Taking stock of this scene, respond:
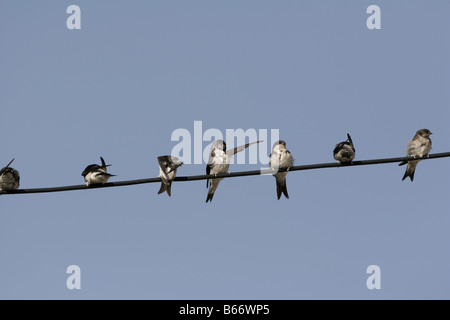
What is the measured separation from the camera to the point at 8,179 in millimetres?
12734

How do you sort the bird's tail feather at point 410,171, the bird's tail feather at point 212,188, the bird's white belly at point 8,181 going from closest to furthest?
1. the bird's white belly at point 8,181
2. the bird's tail feather at point 212,188
3. the bird's tail feather at point 410,171

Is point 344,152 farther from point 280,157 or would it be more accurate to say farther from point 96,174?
point 96,174

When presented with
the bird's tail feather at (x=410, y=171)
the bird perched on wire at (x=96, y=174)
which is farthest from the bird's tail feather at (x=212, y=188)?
the bird's tail feather at (x=410, y=171)

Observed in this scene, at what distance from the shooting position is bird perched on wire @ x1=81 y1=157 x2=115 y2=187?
1219cm

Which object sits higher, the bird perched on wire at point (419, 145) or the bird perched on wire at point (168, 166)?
the bird perched on wire at point (419, 145)

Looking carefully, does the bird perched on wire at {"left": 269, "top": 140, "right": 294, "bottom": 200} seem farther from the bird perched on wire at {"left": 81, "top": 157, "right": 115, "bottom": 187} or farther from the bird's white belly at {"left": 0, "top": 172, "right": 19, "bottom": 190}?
the bird's white belly at {"left": 0, "top": 172, "right": 19, "bottom": 190}

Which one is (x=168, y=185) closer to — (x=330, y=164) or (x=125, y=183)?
(x=125, y=183)

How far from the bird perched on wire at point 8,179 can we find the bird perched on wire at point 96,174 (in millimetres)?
1257

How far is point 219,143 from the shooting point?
12.9 metres

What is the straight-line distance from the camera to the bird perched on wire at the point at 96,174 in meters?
12.2

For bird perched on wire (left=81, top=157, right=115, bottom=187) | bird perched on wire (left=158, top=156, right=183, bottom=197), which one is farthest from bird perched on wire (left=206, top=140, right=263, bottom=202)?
bird perched on wire (left=81, top=157, right=115, bottom=187)

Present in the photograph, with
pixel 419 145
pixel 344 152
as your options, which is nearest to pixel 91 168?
pixel 344 152

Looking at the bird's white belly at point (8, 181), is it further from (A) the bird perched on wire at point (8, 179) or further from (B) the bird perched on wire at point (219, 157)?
(B) the bird perched on wire at point (219, 157)

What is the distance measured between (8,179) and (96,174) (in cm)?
156
